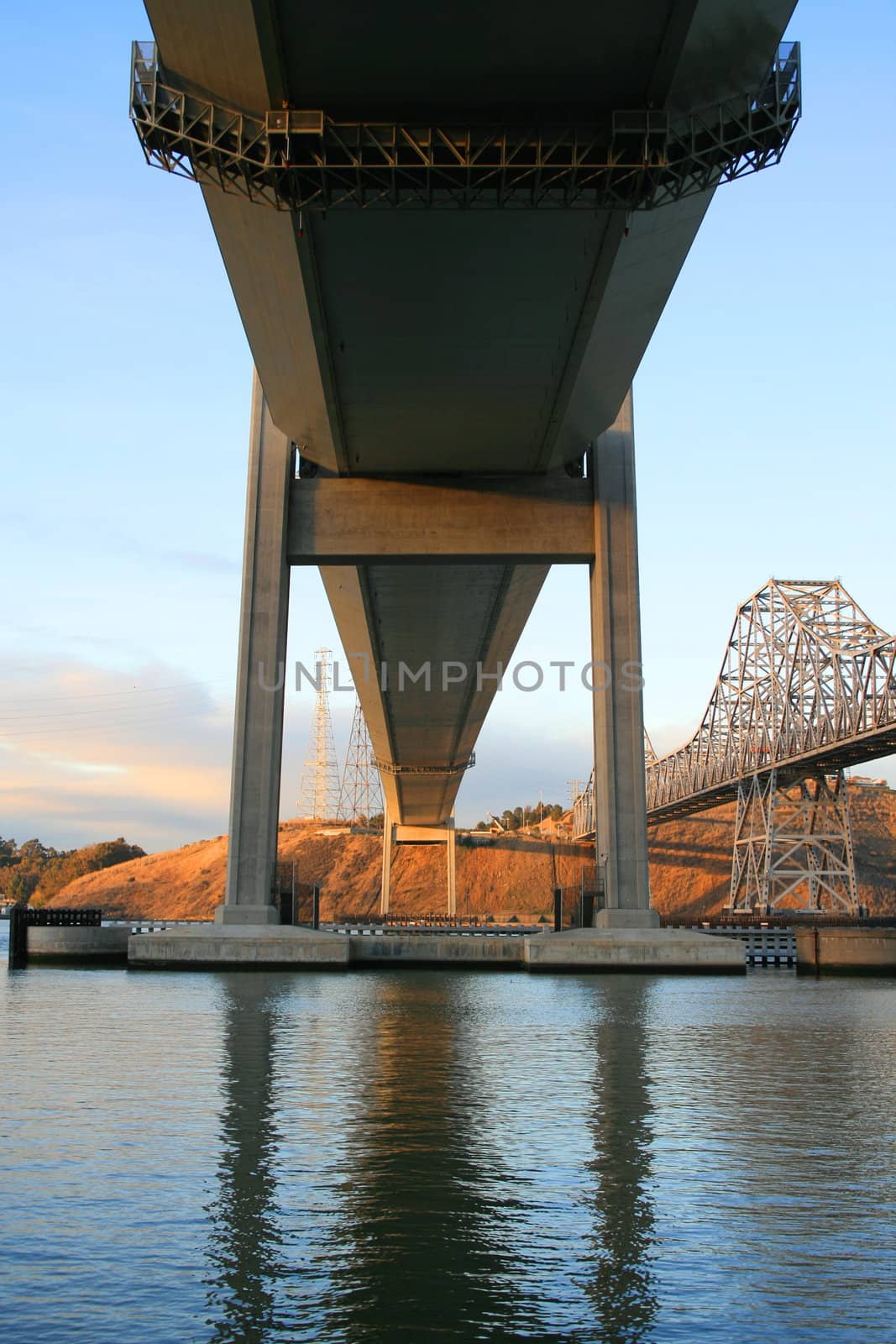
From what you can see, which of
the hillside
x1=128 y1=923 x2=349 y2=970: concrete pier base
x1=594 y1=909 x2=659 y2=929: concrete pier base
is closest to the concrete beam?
x1=594 y1=909 x2=659 y2=929: concrete pier base

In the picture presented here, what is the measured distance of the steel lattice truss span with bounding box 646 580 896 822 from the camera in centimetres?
6619

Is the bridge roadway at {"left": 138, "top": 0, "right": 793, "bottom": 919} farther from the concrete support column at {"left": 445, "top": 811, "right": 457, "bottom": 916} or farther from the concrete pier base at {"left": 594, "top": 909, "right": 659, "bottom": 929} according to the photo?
the concrete support column at {"left": 445, "top": 811, "right": 457, "bottom": 916}

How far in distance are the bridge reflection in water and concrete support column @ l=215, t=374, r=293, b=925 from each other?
19.1 m

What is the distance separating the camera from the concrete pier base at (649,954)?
32594 mm

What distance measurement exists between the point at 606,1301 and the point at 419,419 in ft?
95.9

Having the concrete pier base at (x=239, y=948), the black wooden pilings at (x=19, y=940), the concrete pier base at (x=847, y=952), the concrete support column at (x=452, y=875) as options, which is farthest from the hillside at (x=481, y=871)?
the concrete pier base at (x=239, y=948)

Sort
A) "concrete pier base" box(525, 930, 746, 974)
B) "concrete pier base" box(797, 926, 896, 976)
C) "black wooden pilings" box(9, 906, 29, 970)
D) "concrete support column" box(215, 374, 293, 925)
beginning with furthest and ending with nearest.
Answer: "black wooden pilings" box(9, 906, 29, 970) < "concrete pier base" box(797, 926, 896, 976) < "concrete support column" box(215, 374, 293, 925) < "concrete pier base" box(525, 930, 746, 974)

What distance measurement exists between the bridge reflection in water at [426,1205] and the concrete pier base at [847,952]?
22.7 metres

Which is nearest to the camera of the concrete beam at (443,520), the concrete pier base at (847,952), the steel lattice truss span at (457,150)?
the steel lattice truss span at (457,150)

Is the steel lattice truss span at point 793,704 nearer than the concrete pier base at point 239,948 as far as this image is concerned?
No

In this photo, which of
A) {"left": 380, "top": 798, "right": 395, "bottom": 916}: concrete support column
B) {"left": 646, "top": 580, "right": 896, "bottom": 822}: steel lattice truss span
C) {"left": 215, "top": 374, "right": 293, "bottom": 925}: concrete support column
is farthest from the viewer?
{"left": 380, "top": 798, "right": 395, "bottom": 916}: concrete support column

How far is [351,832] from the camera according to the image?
12950 centimetres

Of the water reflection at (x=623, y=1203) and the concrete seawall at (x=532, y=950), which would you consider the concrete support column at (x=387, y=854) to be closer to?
the concrete seawall at (x=532, y=950)

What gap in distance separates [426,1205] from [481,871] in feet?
374
